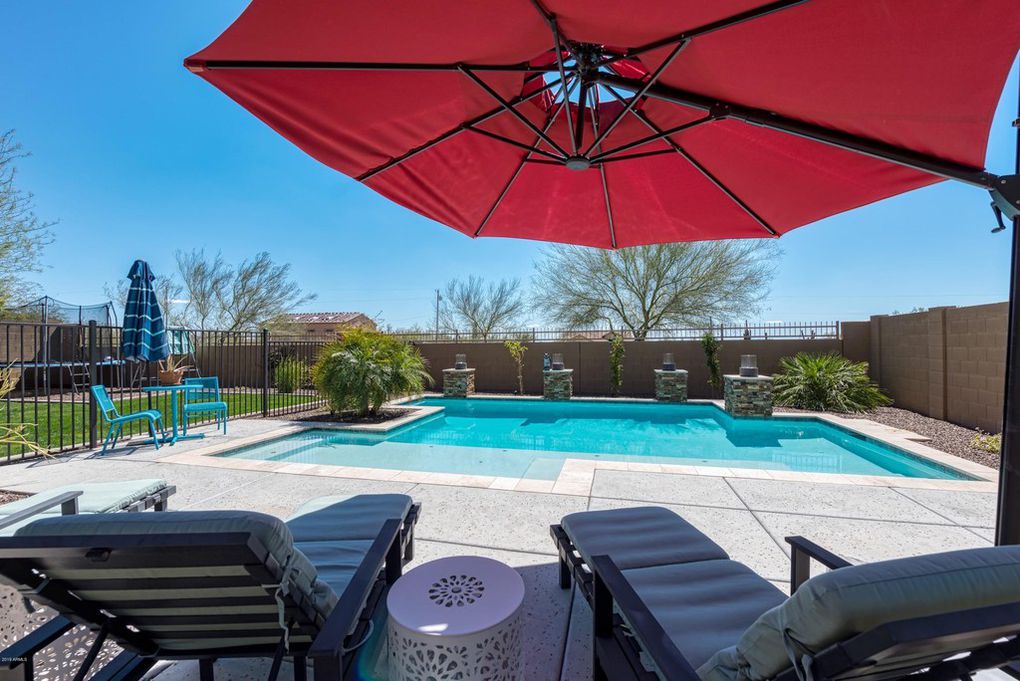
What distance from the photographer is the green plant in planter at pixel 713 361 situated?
1035 cm

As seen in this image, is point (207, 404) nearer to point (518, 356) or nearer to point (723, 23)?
point (723, 23)

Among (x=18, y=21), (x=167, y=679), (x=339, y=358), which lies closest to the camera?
(x=167, y=679)

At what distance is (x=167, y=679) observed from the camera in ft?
5.40

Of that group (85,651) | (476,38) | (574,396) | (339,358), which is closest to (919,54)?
(476,38)

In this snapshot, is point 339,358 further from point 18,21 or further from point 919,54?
point 919,54

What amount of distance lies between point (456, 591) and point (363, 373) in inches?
278

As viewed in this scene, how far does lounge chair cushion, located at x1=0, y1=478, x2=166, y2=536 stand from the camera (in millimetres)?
2139

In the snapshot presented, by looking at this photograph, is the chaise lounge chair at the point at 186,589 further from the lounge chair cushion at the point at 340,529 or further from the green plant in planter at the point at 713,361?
the green plant in planter at the point at 713,361

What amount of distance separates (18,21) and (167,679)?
7.43 metres

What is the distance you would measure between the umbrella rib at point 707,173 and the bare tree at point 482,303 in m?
21.1

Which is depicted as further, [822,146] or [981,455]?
[981,455]

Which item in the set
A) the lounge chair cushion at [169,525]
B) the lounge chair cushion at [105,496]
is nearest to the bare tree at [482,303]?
the lounge chair cushion at [105,496]

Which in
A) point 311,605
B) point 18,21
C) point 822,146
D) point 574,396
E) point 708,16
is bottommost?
point 574,396

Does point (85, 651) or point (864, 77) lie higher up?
point (864, 77)
